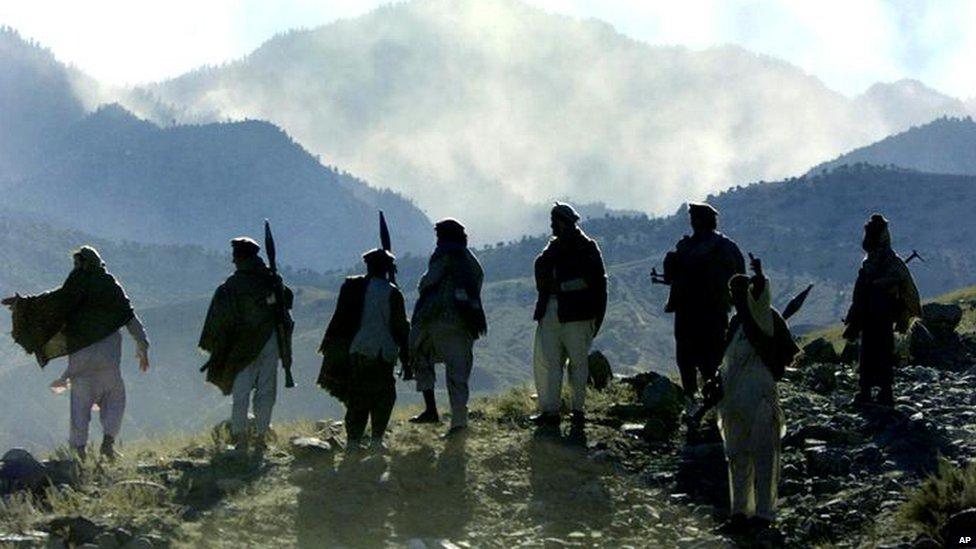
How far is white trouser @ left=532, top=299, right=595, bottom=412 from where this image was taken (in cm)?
1341

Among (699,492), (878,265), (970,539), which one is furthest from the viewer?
(878,265)

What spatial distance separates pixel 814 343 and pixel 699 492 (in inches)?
391

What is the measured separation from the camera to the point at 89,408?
13852 millimetres

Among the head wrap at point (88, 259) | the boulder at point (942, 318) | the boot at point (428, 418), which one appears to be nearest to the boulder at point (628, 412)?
the boot at point (428, 418)

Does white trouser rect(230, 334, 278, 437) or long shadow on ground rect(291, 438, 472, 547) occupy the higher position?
white trouser rect(230, 334, 278, 437)

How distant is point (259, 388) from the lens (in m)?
13.6

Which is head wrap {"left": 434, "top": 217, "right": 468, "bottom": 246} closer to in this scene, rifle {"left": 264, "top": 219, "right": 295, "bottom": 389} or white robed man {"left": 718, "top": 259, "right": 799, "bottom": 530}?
rifle {"left": 264, "top": 219, "right": 295, "bottom": 389}

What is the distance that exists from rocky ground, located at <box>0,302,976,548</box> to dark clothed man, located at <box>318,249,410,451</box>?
1.35 feet

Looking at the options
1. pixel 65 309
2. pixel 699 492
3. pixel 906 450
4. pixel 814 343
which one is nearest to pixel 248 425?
pixel 65 309

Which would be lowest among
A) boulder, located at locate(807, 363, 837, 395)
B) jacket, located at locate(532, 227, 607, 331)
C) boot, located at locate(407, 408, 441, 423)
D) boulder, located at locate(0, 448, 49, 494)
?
boulder, located at locate(0, 448, 49, 494)

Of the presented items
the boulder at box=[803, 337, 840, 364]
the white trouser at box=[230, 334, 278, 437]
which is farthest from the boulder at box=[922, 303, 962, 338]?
the white trouser at box=[230, 334, 278, 437]

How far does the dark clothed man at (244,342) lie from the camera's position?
44.3 feet

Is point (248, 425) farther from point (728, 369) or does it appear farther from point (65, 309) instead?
point (728, 369)

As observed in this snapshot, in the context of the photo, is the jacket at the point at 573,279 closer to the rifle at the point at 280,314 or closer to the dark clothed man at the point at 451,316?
the dark clothed man at the point at 451,316
